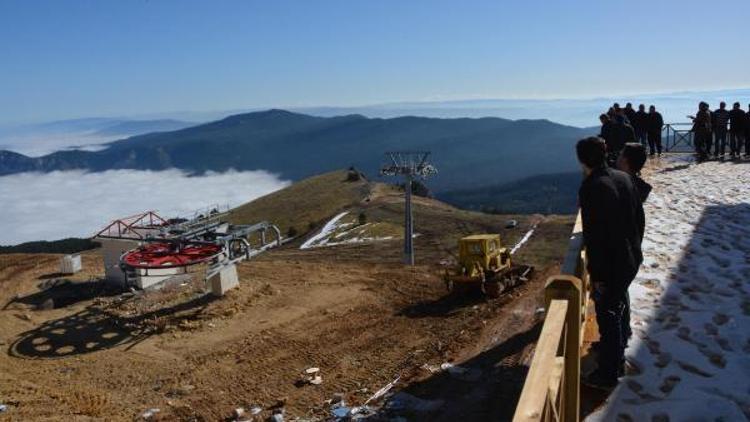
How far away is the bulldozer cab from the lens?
21.6 meters

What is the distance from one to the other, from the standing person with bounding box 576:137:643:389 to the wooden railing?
1241 millimetres

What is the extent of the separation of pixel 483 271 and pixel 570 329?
1670cm

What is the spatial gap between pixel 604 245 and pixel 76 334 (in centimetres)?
2043

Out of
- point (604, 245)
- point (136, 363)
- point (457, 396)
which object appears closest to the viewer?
point (604, 245)

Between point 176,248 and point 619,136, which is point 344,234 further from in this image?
point 619,136

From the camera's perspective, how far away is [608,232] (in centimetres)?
614

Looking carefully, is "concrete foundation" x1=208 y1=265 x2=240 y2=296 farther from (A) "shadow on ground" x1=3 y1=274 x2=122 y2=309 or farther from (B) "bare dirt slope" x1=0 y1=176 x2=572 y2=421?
(A) "shadow on ground" x1=3 y1=274 x2=122 y2=309

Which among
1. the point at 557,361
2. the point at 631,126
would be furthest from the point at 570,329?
the point at 631,126

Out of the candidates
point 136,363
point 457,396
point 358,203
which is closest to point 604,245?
point 457,396

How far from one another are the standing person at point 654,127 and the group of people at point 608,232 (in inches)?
845

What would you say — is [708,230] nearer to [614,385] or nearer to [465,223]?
[614,385]

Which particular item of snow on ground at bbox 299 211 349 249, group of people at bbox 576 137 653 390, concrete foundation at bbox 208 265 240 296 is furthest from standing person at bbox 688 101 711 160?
snow on ground at bbox 299 211 349 249

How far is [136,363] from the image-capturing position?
61.0 ft

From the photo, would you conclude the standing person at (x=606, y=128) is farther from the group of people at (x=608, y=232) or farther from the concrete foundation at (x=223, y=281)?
the concrete foundation at (x=223, y=281)
